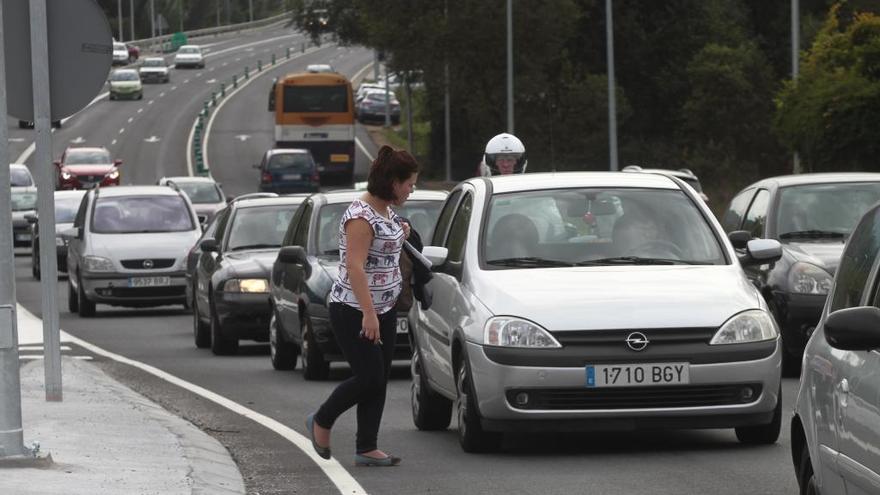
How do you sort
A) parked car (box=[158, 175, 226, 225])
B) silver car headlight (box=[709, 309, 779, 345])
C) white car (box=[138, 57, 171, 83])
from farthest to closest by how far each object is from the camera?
white car (box=[138, 57, 171, 83])
parked car (box=[158, 175, 226, 225])
silver car headlight (box=[709, 309, 779, 345])

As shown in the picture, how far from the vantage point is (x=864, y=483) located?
258 inches

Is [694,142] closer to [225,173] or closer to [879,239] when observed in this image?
[225,173]

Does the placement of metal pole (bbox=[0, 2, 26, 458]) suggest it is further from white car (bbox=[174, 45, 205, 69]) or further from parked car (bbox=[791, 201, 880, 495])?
white car (bbox=[174, 45, 205, 69])

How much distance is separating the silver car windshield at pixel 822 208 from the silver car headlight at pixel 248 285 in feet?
19.5

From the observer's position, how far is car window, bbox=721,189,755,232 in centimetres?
1809

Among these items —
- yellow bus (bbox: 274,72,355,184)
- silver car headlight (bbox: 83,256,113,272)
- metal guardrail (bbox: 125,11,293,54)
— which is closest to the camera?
silver car headlight (bbox: 83,256,113,272)

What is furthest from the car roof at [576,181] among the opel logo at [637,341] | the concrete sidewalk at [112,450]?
the concrete sidewalk at [112,450]

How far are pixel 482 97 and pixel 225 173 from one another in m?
21.3

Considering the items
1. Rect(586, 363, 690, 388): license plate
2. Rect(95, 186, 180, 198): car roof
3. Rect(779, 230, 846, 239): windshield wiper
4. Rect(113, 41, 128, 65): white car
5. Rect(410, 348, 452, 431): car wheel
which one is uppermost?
Rect(586, 363, 690, 388): license plate

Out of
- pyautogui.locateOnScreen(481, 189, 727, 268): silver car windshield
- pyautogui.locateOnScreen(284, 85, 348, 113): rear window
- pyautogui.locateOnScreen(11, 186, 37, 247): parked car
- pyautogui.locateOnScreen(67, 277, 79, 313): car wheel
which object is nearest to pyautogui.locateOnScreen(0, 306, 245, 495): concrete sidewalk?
pyautogui.locateOnScreen(481, 189, 727, 268): silver car windshield

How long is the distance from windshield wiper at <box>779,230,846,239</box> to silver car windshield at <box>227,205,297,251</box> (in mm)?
6978

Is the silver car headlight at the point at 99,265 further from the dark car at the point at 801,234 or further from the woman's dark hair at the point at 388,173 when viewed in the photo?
the woman's dark hair at the point at 388,173

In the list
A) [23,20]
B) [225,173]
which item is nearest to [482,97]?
[225,173]

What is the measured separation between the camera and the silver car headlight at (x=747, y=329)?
10.9 m
